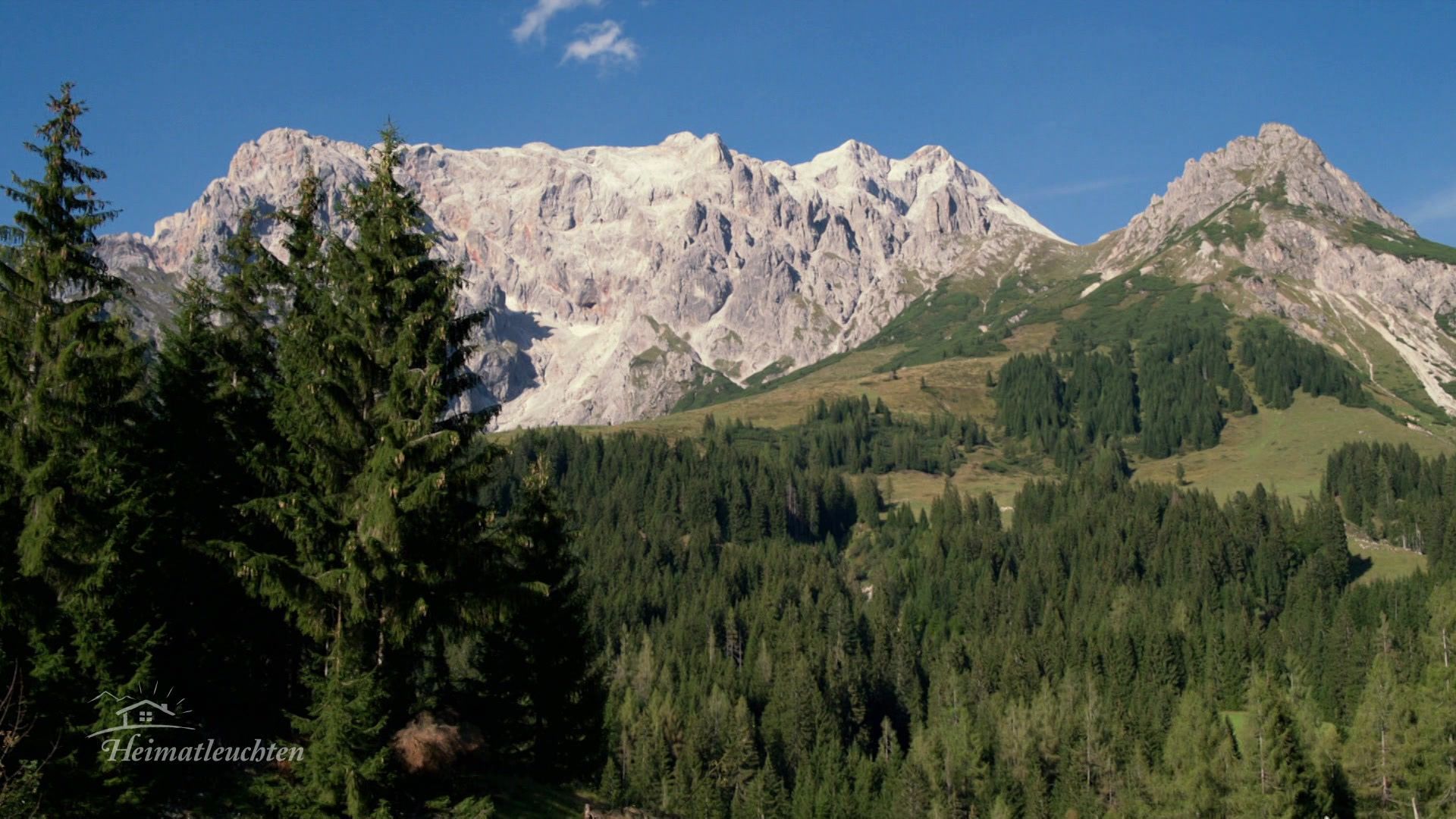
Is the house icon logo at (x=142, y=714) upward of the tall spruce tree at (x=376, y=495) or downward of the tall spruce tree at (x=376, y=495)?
downward

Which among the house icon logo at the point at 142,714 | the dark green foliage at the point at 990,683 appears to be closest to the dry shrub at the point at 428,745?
the house icon logo at the point at 142,714

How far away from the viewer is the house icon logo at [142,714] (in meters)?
25.9

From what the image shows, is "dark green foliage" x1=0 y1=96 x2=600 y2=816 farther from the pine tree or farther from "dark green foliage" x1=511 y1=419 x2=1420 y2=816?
the pine tree

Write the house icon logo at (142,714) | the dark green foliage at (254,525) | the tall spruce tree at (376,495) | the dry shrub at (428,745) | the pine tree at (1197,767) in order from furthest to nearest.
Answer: the pine tree at (1197,767), the dry shrub at (428,745), the tall spruce tree at (376,495), the dark green foliage at (254,525), the house icon logo at (142,714)

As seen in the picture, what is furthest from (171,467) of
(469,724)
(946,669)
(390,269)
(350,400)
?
(946,669)

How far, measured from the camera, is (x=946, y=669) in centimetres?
15550

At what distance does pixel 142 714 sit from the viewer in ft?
88.2

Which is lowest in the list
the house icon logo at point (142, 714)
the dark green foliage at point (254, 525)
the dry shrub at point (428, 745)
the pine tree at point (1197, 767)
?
the pine tree at point (1197, 767)

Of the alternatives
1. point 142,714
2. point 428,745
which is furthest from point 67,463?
point 428,745

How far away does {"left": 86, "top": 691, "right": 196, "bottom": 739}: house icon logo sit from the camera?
25.9 metres

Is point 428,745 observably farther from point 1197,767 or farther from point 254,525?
point 1197,767

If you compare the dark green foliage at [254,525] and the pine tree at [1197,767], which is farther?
the pine tree at [1197,767]

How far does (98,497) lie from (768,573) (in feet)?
577

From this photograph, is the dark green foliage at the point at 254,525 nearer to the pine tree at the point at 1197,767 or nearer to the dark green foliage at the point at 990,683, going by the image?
the dark green foliage at the point at 990,683
